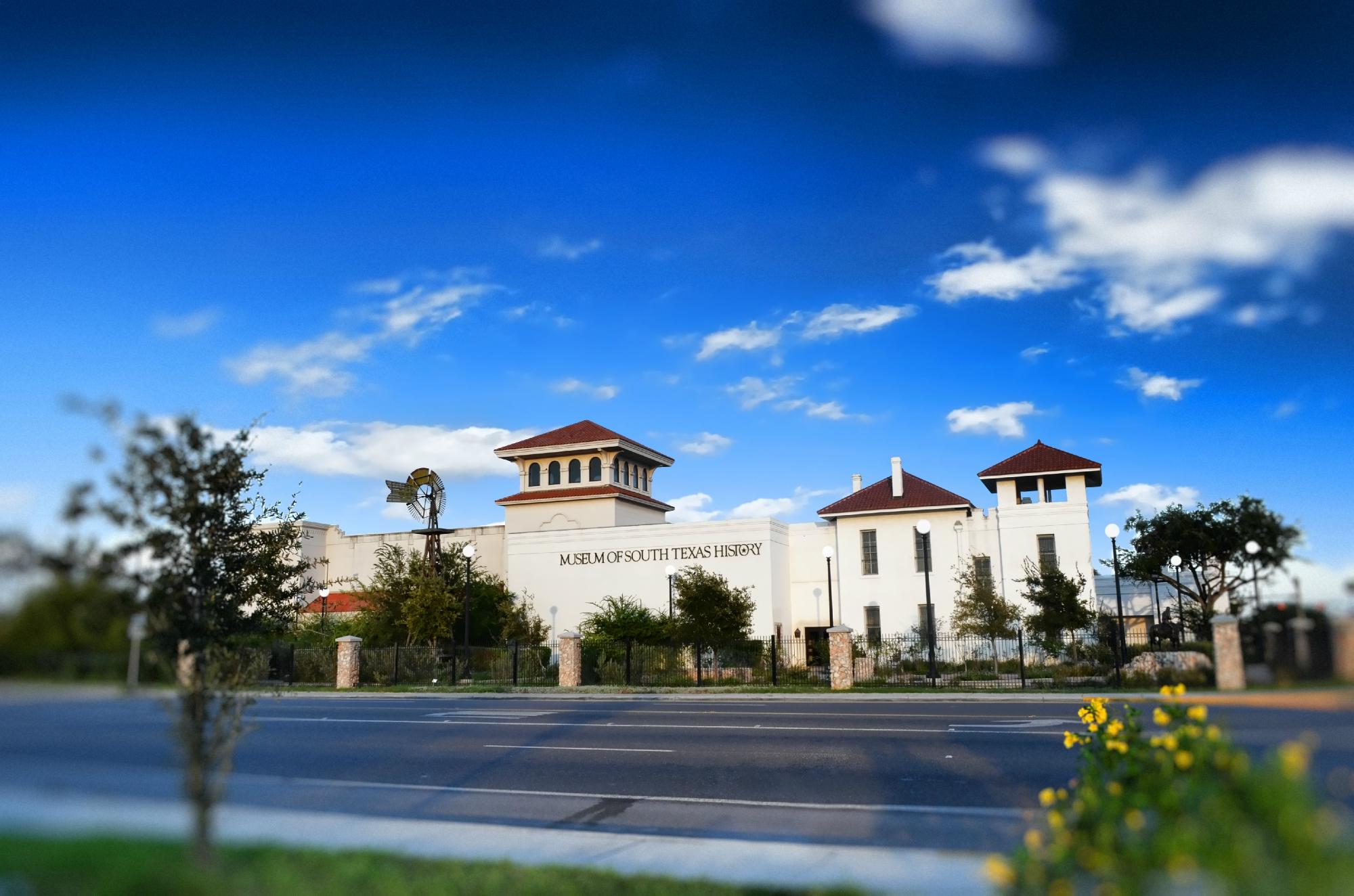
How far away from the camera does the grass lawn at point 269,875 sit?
5766mm

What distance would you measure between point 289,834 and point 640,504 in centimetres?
4816

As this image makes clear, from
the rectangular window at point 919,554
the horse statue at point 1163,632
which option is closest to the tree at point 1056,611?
the horse statue at point 1163,632

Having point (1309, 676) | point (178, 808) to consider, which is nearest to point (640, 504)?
point (178, 808)

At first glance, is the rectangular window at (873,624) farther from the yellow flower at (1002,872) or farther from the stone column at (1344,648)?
the stone column at (1344,648)

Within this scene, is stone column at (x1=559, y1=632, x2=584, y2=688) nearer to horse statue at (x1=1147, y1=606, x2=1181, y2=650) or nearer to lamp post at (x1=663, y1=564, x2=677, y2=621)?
lamp post at (x1=663, y1=564, x2=677, y2=621)

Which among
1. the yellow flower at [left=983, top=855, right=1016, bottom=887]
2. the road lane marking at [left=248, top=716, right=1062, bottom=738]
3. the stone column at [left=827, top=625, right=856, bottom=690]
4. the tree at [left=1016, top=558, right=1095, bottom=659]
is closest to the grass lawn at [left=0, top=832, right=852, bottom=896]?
the yellow flower at [left=983, top=855, right=1016, bottom=887]

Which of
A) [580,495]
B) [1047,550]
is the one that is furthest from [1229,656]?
[580,495]

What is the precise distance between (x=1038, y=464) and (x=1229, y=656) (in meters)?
43.5

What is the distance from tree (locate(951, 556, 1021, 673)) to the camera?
124 feet

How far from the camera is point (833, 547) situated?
49.0m

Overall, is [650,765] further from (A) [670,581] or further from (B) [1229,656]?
(A) [670,581]

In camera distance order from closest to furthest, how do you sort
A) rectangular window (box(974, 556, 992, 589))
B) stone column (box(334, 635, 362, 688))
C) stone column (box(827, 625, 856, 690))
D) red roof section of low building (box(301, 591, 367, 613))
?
1. stone column (box(827, 625, 856, 690))
2. stone column (box(334, 635, 362, 688))
3. rectangular window (box(974, 556, 992, 589))
4. red roof section of low building (box(301, 591, 367, 613))

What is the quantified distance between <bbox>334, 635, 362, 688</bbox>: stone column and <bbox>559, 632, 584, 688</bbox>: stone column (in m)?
8.33

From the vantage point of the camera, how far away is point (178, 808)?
8539 mm
